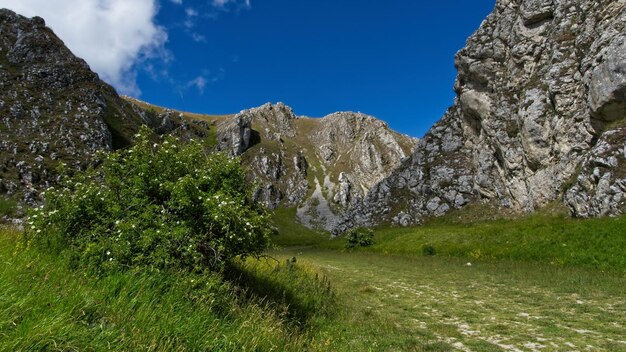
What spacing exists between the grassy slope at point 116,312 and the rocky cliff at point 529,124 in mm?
41809

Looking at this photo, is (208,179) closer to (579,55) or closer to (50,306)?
(50,306)

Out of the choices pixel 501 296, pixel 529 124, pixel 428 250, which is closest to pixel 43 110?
pixel 428 250

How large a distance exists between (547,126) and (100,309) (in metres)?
65.3

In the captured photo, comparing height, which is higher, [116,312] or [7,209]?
[7,209]

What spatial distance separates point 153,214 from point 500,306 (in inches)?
652

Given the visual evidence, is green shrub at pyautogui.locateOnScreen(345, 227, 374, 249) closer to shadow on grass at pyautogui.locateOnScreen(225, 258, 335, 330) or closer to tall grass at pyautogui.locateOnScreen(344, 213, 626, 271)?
tall grass at pyautogui.locateOnScreen(344, 213, 626, 271)

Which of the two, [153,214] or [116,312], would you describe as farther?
[153,214]

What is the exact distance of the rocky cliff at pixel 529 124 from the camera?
4506cm

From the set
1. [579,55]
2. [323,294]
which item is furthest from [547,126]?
[323,294]

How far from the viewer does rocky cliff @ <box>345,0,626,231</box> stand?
4506cm

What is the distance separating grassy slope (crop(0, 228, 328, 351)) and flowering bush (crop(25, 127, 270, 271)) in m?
0.82

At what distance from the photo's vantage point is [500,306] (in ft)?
59.8

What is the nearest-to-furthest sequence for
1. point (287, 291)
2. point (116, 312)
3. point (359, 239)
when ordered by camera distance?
point (116, 312) → point (287, 291) → point (359, 239)

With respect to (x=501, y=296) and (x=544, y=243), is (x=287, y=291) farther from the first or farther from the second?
(x=544, y=243)
